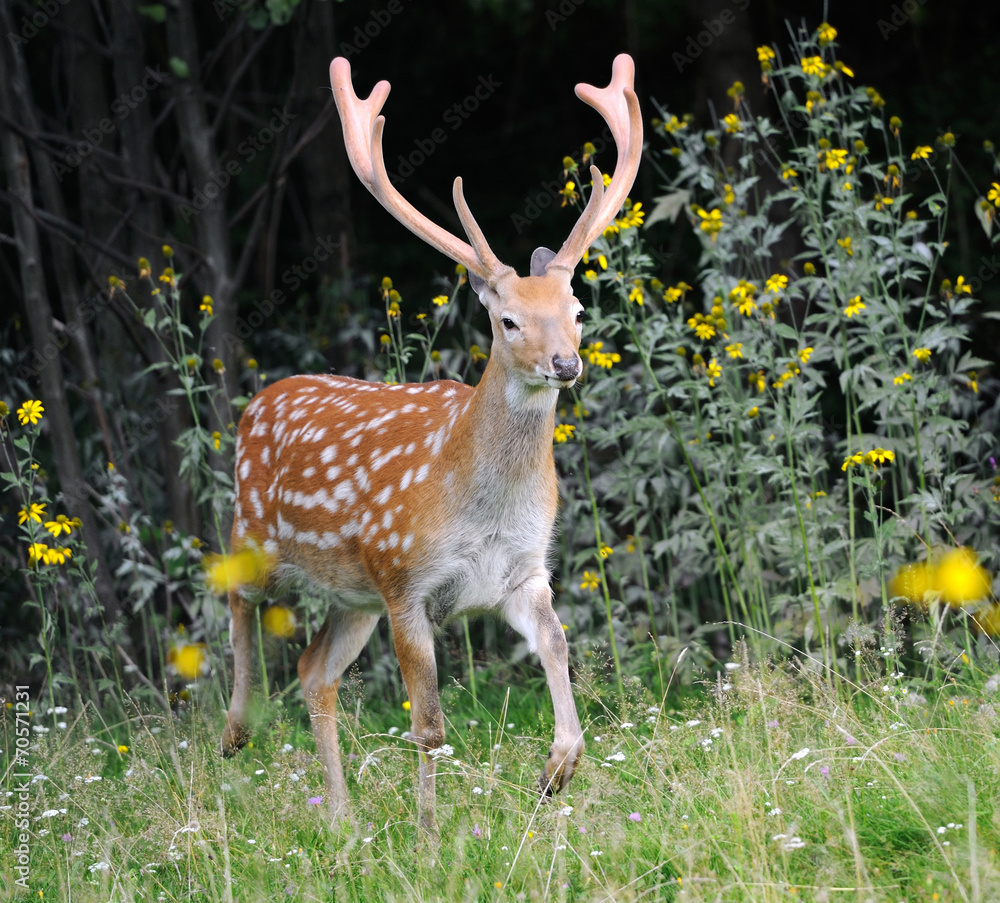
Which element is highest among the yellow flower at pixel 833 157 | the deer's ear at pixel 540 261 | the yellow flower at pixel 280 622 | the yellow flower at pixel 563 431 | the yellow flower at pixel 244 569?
the yellow flower at pixel 833 157

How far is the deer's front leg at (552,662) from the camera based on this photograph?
369 centimetres

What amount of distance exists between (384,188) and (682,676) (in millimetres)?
2377

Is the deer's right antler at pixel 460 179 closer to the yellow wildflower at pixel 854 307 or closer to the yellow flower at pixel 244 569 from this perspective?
the yellow wildflower at pixel 854 307

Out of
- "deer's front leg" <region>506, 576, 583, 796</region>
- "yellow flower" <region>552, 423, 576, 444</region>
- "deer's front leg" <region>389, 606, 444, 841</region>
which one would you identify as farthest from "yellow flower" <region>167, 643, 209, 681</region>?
"deer's front leg" <region>506, 576, 583, 796</region>

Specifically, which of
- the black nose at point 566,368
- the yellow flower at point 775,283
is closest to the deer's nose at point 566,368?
the black nose at point 566,368

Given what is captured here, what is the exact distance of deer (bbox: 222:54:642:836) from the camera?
3.92 metres

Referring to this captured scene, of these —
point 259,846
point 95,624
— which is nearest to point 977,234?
point 95,624

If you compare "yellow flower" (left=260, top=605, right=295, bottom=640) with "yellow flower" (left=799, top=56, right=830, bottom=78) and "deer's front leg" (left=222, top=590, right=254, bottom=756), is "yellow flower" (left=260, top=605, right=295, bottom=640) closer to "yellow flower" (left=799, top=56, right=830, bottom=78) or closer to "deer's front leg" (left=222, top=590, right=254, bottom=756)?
"deer's front leg" (left=222, top=590, right=254, bottom=756)

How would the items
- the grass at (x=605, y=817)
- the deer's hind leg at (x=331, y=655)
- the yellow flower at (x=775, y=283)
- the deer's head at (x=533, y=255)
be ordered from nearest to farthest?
the grass at (x=605, y=817)
the deer's head at (x=533, y=255)
the yellow flower at (x=775, y=283)
the deer's hind leg at (x=331, y=655)

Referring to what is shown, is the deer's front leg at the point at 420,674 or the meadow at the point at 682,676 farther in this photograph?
the deer's front leg at the point at 420,674

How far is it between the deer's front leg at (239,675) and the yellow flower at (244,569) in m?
0.06

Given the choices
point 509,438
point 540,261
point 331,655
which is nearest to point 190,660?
point 331,655

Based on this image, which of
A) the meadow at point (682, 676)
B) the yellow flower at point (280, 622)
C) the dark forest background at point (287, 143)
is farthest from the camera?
the dark forest background at point (287, 143)

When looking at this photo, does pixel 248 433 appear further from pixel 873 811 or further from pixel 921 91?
pixel 921 91
